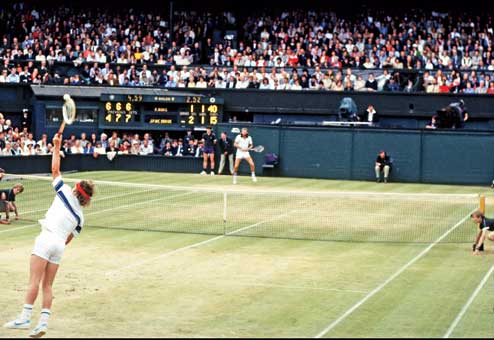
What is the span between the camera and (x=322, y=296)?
1631 cm

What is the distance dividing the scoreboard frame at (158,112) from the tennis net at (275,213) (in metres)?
9.73

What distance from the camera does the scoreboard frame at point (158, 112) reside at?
43.6 meters

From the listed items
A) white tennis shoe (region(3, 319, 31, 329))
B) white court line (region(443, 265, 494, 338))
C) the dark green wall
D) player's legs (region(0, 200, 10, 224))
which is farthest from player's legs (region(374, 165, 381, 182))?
white tennis shoe (region(3, 319, 31, 329))

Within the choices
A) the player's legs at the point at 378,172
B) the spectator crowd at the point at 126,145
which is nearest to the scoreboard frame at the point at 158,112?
the spectator crowd at the point at 126,145

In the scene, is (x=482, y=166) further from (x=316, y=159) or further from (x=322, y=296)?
(x=322, y=296)

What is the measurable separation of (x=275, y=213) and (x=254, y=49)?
22433mm

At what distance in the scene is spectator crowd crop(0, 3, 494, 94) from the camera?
4516 cm

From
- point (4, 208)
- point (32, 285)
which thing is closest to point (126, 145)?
point (4, 208)

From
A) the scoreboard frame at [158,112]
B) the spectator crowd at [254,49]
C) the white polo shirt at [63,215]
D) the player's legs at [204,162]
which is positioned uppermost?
the spectator crowd at [254,49]

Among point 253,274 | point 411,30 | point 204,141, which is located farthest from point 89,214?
point 411,30

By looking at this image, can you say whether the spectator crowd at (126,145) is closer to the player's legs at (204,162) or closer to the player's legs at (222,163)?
the player's legs at (204,162)

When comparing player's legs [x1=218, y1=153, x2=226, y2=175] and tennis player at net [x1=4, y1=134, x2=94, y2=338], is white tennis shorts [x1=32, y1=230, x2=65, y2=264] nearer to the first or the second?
tennis player at net [x1=4, y1=134, x2=94, y2=338]

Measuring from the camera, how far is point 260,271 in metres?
→ 18.8

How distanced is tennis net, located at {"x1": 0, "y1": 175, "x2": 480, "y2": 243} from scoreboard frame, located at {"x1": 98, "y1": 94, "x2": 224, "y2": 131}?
9726mm
